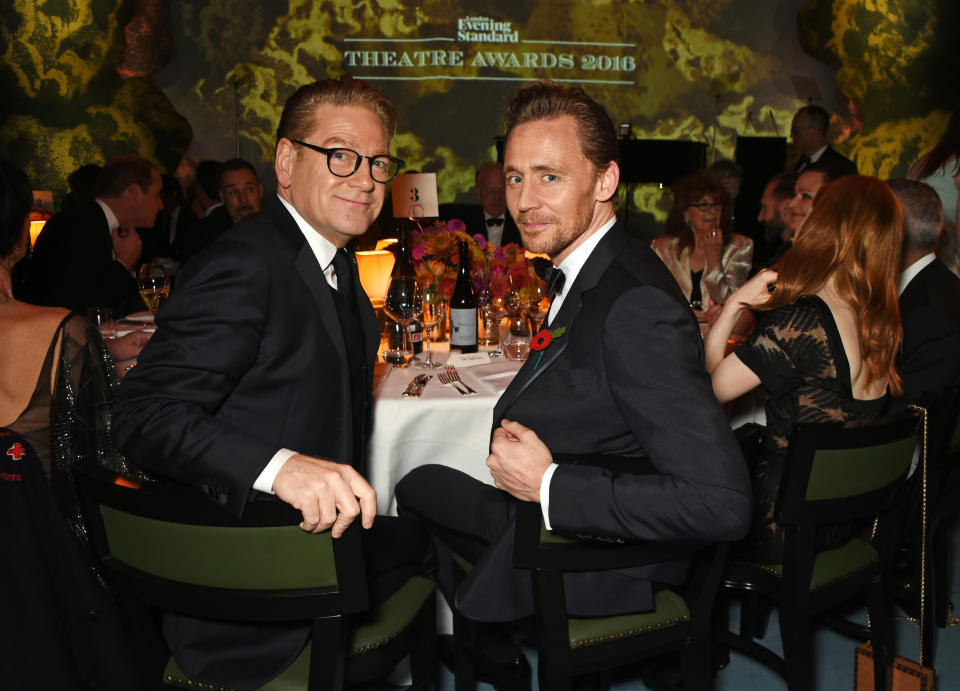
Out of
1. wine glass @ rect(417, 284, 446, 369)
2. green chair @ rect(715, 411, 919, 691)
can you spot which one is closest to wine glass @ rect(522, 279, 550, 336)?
wine glass @ rect(417, 284, 446, 369)

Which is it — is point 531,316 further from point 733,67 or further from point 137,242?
point 733,67

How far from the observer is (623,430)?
4.76 feet

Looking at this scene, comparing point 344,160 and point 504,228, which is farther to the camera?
point 504,228

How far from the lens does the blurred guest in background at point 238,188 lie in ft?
18.0

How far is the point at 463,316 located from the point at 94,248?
251 cm

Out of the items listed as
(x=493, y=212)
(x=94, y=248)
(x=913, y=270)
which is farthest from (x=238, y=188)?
(x=913, y=270)

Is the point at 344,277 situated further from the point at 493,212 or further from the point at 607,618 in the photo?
the point at 493,212

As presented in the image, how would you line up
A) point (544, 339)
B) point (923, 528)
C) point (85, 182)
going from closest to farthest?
1. point (544, 339)
2. point (923, 528)
3. point (85, 182)

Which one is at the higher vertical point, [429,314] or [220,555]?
[429,314]

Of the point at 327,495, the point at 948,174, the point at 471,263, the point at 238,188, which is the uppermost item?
the point at 238,188

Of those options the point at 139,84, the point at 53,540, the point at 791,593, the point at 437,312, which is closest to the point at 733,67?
the point at 139,84

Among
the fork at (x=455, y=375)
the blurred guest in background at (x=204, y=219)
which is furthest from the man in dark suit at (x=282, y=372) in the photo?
the blurred guest in background at (x=204, y=219)

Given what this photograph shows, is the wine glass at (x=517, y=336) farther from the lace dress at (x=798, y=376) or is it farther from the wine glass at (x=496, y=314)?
the lace dress at (x=798, y=376)

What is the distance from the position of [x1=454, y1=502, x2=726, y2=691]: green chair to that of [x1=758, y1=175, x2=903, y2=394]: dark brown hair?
93 centimetres
